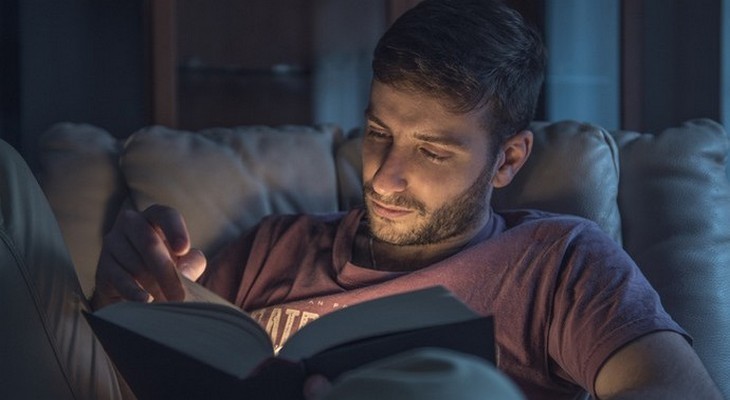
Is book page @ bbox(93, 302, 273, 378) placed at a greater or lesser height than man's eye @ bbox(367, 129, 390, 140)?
lesser

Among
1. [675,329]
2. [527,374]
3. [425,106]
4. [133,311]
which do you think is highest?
[425,106]

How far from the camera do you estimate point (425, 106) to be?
1.56 metres

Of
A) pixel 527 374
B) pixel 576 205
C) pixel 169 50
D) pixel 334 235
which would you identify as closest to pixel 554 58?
pixel 169 50

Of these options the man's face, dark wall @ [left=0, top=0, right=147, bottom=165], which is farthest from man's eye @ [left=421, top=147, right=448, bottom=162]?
dark wall @ [left=0, top=0, right=147, bottom=165]

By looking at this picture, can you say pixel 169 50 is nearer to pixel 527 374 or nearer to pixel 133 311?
pixel 527 374

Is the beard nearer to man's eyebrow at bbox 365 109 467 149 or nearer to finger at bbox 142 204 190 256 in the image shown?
man's eyebrow at bbox 365 109 467 149

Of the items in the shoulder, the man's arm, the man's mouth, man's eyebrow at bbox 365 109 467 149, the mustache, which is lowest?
the man's arm

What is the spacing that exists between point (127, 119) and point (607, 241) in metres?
1.71

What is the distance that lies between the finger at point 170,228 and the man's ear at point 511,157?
21.3 inches

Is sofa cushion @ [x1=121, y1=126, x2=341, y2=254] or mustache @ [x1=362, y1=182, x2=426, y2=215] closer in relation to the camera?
mustache @ [x1=362, y1=182, x2=426, y2=215]

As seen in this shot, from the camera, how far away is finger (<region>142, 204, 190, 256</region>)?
138 centimetres

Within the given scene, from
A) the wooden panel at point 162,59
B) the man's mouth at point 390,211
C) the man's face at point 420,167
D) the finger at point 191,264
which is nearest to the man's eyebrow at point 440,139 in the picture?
the man's face at point 420,167

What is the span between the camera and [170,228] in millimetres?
1379

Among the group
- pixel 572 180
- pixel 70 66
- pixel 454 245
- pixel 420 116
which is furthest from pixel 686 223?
pixel 70 66
